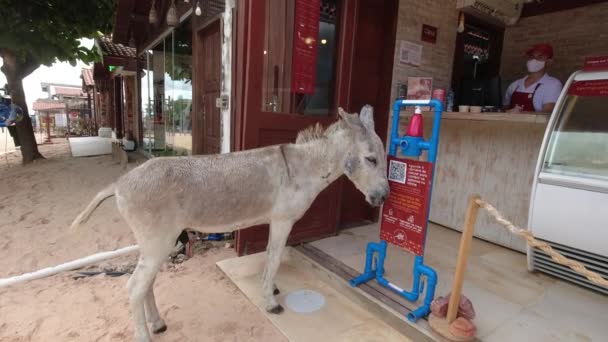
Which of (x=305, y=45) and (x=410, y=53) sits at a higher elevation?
(x=410, y=53)

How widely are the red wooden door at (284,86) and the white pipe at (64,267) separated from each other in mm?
1317

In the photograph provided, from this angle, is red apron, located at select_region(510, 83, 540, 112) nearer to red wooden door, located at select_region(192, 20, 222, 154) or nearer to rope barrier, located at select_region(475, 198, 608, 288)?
rope barrier, located at select_region(475, 198, 608, 288)

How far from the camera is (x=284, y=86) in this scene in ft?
10.9

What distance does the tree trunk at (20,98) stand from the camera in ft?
24.2

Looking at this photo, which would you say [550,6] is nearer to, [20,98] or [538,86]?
[538,86]

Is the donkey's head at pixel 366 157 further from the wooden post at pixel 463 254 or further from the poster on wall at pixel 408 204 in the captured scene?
the wooden post at pixel 463 254

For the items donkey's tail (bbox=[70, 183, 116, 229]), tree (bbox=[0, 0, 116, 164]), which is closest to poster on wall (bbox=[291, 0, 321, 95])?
donkey's tail (bbox=[70, 183, 116, 229])

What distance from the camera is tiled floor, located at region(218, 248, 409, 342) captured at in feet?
7.45

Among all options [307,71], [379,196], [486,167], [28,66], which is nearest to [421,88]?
[486,167]

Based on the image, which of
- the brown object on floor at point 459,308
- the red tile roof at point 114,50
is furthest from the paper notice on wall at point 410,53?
the red tile roof at point 114,50

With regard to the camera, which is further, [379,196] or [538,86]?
[538,86]

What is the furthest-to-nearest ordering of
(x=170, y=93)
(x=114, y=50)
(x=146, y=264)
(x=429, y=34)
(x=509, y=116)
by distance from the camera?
(x=114, y=50), (x=170, y=93), (x=429, y=34), (x=509, y=116), (x=146, y=264)

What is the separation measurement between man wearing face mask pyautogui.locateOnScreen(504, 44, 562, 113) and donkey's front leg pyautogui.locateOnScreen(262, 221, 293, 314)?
3153mm

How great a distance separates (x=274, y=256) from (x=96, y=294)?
1662 mm
